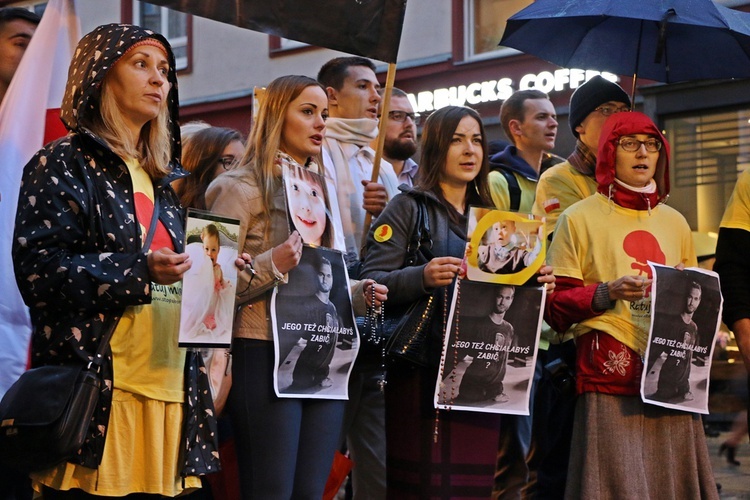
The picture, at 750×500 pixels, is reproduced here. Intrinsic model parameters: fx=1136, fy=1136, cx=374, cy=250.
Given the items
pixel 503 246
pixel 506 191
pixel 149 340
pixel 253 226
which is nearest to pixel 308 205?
pixel 253 226

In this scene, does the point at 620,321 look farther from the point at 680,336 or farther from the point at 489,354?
the point at 489,354

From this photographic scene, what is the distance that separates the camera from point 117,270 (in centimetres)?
342

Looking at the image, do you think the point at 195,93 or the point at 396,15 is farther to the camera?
the point at 195,93

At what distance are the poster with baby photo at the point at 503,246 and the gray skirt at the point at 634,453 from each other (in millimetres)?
691

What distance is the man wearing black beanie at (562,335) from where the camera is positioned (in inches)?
200

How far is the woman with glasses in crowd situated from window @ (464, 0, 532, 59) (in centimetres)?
1045

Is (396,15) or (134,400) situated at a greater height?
(396,15)

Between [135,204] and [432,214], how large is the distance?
156 cm

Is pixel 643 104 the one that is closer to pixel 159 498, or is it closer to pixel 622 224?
pixel 622 224

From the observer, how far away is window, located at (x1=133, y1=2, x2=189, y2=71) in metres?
18.5

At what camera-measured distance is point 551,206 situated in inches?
222

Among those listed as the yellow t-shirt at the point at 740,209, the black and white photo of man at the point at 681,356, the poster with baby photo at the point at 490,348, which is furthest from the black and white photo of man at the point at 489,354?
the yellow t-shirt at the point at 740,209

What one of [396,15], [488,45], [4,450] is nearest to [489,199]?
[396,15]

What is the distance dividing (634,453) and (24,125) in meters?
2.90
